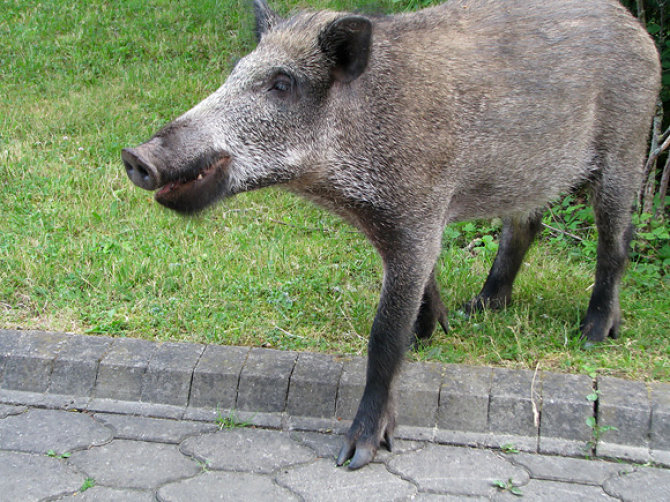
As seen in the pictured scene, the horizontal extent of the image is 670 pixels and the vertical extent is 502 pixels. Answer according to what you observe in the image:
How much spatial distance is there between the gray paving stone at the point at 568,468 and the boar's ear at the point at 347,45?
6.12 ft

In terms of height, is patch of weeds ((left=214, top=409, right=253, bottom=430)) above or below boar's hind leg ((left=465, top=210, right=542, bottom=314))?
below

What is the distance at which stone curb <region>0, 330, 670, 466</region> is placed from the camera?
3654 millimetres

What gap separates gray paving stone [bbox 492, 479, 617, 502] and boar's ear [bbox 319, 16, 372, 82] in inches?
74.9

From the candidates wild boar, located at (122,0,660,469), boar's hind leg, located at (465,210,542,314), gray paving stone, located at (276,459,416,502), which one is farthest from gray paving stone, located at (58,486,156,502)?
boar's hind leg, located at (465,210,542,314)

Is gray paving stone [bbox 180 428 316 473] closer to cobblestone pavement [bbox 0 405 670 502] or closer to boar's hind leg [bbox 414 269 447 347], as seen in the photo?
cobblestone pavement [bbox 0 405 670 502]

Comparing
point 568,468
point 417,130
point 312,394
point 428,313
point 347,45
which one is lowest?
point 568,468

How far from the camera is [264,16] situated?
3.92 metres

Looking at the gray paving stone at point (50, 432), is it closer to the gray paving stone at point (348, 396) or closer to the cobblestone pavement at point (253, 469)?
the cobblestone pavement at point (253, 469)

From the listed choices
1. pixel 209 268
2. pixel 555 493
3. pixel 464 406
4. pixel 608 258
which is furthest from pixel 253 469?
pixel 608 258

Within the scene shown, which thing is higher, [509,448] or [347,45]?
[347,45]

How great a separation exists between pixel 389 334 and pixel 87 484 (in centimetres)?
146

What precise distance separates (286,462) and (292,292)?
1.60 metres

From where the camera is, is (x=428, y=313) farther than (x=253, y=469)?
Yes

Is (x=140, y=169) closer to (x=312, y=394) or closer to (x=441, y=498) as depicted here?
(x=312, y=394)
